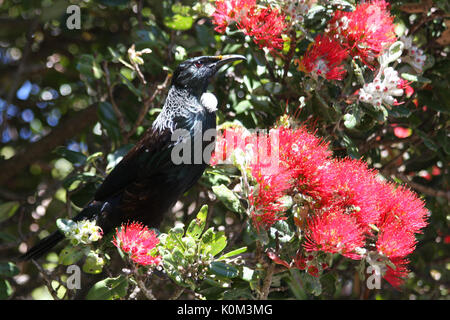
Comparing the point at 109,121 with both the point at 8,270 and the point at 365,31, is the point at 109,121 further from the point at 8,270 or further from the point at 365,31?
the point at 365,31

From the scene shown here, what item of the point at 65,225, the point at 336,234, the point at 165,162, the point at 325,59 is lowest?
the point at 65,225

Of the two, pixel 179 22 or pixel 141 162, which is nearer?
pixel 141 162

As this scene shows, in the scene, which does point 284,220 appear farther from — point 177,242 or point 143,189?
point 143,189

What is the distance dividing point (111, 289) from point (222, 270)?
0.38 meters

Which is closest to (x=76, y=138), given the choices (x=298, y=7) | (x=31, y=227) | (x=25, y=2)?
(x=31, y=227)

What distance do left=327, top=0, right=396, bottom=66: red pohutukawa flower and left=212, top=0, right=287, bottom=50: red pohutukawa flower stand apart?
196mm

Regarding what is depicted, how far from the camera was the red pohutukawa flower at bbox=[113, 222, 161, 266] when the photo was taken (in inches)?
63.7

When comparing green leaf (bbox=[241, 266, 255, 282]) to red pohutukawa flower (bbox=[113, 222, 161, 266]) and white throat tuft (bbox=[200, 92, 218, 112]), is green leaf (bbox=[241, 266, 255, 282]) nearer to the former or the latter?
red pohutukawa flower (bbox=[113, 222, 161, 266])

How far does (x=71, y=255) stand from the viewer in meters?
1.82

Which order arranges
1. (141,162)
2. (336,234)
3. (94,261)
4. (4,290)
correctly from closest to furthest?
(336,234), (94,261), (141,162), (4,290)

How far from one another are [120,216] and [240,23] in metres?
0.83

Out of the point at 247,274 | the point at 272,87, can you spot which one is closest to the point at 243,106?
the point at 272,87

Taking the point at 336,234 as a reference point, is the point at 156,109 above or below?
below

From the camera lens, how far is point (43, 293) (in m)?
3.24
